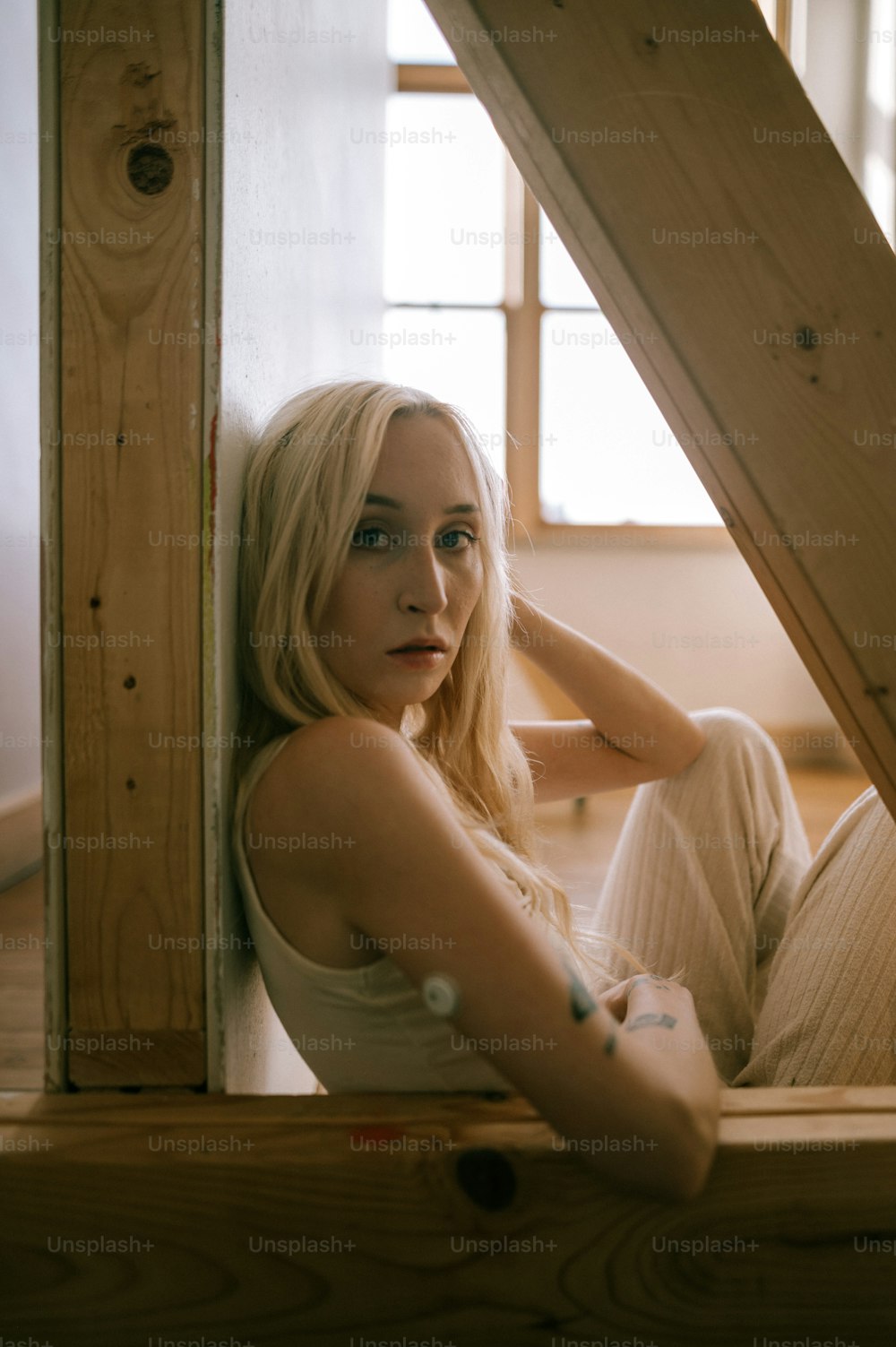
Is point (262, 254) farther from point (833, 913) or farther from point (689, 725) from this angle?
point (833, 913)

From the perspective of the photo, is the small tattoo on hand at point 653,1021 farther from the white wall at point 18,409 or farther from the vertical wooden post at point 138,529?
the white wall at point 18,409

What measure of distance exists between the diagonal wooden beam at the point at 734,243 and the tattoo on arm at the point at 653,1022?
1.25ft

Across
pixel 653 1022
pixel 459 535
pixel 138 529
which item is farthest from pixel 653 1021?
pixel 138 529

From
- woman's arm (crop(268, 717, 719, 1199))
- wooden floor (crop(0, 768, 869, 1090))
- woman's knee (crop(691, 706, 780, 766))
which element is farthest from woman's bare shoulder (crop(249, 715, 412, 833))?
woman's knee (crop(691, 706, 780, 766))

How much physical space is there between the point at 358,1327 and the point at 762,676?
3.92 m

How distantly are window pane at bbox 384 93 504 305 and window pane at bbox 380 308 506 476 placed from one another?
0.09 metres

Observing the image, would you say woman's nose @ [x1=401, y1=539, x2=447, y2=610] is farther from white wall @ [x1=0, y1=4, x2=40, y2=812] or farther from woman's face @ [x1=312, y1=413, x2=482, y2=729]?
white wall @ [x1=0, y1=4, x2=40, y2=812]

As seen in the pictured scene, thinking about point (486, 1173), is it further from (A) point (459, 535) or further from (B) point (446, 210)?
(B) point (446, 210)

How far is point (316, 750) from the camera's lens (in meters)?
0.76

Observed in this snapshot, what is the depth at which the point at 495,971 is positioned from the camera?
68cm

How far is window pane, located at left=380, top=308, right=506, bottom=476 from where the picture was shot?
174 inches

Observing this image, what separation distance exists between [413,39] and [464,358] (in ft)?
4.89

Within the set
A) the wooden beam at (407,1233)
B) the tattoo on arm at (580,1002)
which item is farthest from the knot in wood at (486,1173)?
the tattoo on arm at (580,1002)

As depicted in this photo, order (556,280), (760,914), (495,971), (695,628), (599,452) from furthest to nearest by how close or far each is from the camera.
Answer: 1. (599,452)
2. (556,280)
3. (695,628)
4. (760,914)
5. (495,971)
